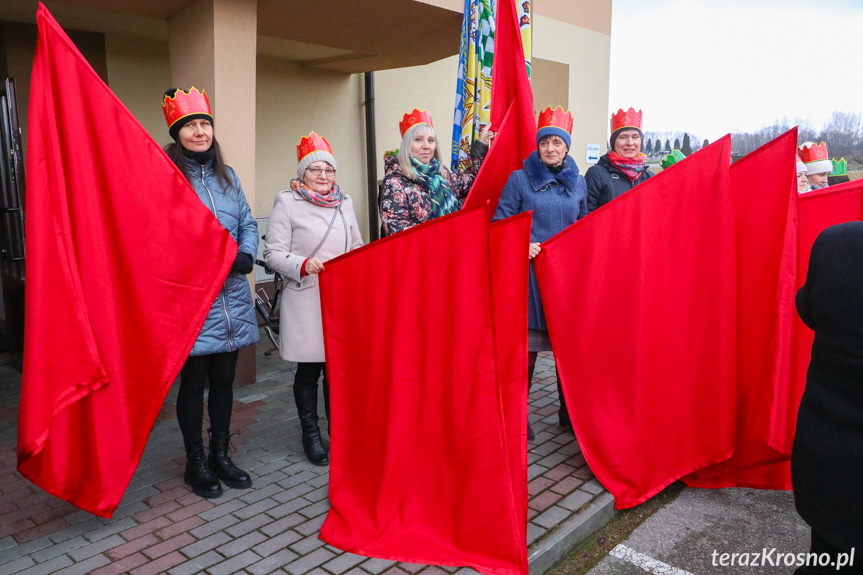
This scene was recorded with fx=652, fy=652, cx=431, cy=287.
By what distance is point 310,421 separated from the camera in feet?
12.7

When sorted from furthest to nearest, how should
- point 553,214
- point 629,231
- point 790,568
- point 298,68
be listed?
point 298,68, point 553,214, point 629,231, point 790,568

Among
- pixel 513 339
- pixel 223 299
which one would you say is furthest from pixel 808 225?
pixel 223 299

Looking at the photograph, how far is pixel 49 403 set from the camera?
259cm

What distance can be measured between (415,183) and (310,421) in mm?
1535

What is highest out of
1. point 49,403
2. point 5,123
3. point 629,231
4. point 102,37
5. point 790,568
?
point 102,37

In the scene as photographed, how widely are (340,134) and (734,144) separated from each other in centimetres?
569

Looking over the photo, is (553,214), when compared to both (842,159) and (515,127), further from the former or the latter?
(842,159)

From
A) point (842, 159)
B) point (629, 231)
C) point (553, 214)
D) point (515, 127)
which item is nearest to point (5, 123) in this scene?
point (515, 127)

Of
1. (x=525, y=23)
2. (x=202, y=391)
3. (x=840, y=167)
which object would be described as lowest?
(x=202, y=391)

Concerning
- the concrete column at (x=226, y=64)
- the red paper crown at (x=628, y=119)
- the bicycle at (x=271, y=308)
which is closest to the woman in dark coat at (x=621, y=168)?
the red paper crown at (x=628, y=119)

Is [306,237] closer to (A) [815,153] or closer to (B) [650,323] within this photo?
(B) [650,323]

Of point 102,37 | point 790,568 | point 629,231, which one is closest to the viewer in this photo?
point 790,568

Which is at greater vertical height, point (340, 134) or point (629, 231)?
point (340, 134)

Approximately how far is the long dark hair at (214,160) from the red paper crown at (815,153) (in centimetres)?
553
